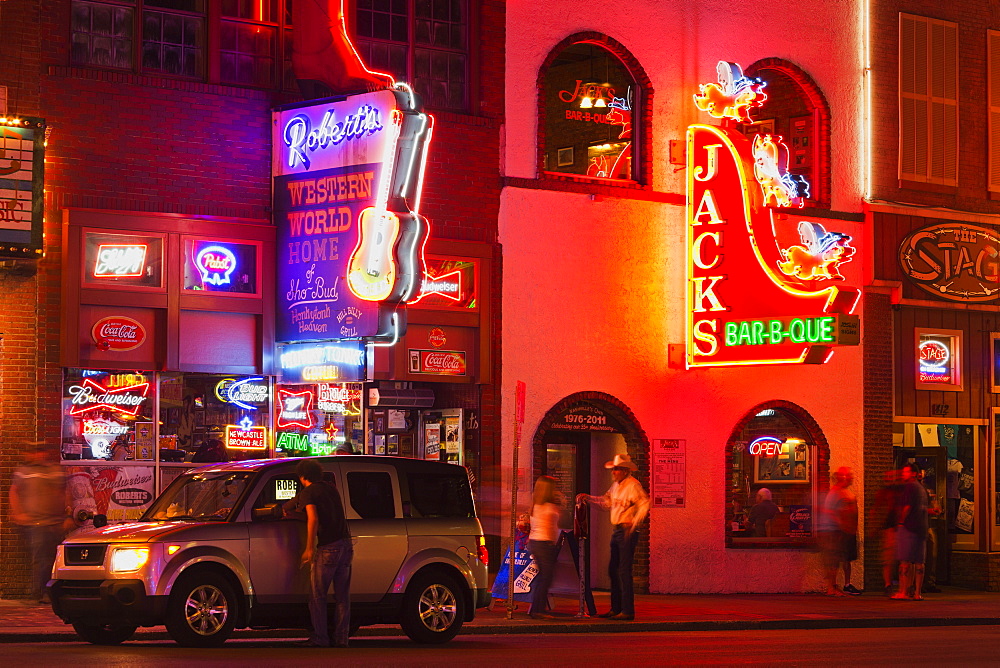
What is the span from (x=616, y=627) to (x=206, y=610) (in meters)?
5.99

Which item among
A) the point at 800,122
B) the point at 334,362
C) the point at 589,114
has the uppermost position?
the point at 800,122

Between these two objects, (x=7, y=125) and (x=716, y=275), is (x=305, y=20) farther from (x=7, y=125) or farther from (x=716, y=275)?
(x=716, y=275)

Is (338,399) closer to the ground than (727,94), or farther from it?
closer to the ground

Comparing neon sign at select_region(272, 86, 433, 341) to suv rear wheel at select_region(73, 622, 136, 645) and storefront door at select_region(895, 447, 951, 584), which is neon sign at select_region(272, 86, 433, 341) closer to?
suv rear wheel at select_region(73, 622, 136, 645)

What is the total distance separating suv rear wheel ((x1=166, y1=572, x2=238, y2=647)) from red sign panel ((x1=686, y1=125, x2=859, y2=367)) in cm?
1087

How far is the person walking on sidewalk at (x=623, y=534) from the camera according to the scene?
19.5 metres

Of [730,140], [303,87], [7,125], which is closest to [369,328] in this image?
[303,87]

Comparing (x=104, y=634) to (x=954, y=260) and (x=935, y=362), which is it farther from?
(x=954, y=260)

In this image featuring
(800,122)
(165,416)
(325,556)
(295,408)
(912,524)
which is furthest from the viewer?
(800,122)

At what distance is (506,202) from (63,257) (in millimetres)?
6625

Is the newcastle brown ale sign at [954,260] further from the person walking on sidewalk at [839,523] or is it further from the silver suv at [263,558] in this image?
the silver suv at [263,558]

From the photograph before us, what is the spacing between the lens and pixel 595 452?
79.9 feet

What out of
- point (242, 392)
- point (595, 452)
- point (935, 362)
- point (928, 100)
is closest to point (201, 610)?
point (242, 392)

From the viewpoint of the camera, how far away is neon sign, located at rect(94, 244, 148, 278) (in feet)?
66.1
